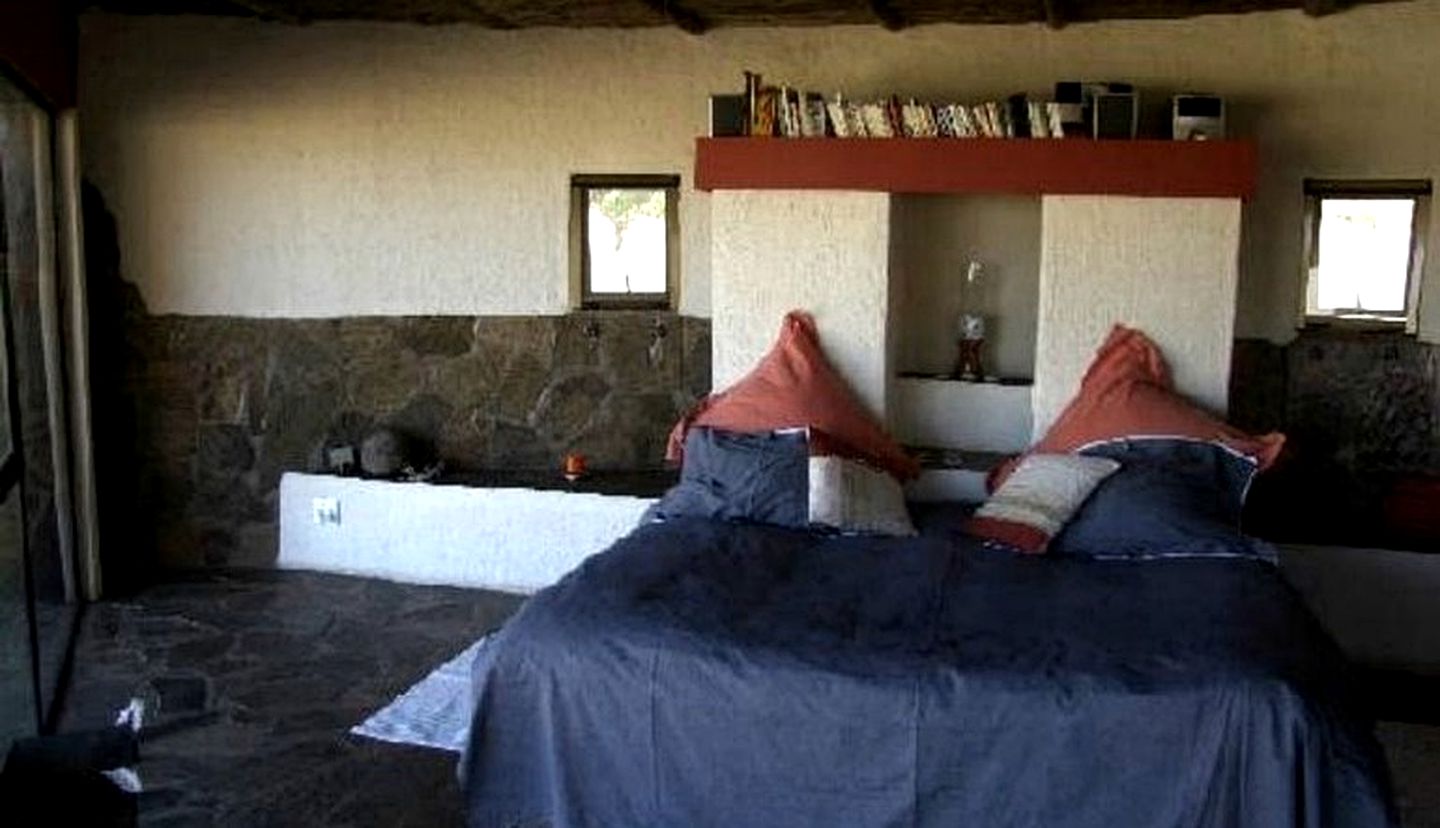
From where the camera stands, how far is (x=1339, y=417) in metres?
5.25

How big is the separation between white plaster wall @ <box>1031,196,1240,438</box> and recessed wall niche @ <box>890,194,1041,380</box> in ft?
1.62

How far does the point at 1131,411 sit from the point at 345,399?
3.43m

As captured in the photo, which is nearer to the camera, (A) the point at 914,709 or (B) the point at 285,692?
(A) the point at 914,709

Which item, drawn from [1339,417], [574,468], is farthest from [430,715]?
[1339,417]

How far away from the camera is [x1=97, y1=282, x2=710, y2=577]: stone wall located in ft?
19.4

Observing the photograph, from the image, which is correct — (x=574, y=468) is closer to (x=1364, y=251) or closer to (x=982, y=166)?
(x=982, y=166)

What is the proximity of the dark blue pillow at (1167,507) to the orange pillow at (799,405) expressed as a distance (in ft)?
2.96

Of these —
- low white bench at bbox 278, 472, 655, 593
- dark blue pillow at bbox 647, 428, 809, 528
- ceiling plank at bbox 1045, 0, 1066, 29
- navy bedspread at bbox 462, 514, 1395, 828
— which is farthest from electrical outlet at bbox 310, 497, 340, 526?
ceiling plank at bbox 1045, 0, 1066, 29

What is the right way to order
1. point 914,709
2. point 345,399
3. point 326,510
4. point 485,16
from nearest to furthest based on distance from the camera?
point 914,709, point 485,16, point 326,510, point 345,399

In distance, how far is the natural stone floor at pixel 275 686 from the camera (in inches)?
143

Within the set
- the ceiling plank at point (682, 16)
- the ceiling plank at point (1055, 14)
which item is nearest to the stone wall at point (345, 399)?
the ceiling plank at point (682, 16)

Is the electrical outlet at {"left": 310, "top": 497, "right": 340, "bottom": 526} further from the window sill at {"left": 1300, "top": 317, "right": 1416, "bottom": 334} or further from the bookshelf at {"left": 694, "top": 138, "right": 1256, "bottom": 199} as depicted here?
the window sill at {"left": 1300, "top": 317, "right": 1416, "bottom": 334}

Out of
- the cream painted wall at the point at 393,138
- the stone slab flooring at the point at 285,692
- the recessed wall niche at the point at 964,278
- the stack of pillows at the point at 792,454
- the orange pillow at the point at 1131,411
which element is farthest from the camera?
the cream painted wall at the point at 393,138

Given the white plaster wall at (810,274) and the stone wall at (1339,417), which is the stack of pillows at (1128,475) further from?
the white plaster wall at (810,274)
